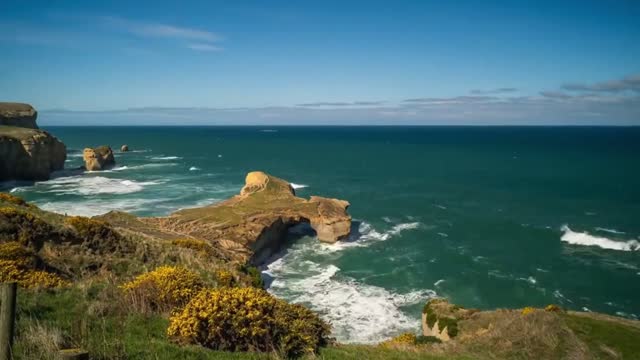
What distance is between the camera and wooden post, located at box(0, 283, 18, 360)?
714 cm

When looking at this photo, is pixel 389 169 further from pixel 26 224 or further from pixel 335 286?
pixel 26 224

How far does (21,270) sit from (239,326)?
8.88 meters

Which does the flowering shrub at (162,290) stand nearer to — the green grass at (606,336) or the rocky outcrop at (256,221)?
the green grass at (606,336)

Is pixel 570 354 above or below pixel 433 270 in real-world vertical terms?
above

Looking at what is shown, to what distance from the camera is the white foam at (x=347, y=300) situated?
30.1 metres

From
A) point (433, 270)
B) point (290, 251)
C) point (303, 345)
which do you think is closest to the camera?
point (303, 345)

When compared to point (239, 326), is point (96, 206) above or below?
below

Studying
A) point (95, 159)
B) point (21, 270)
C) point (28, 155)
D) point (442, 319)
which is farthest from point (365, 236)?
point (95, 159)

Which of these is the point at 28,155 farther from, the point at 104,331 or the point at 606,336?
the point at 606,336

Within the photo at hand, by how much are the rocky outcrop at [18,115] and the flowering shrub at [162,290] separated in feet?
377

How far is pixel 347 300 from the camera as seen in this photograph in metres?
34.9

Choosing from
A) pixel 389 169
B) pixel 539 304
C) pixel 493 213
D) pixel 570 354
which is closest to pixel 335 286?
pixel 539 304

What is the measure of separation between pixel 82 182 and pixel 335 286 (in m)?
64.5

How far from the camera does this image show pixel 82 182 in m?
81.6
